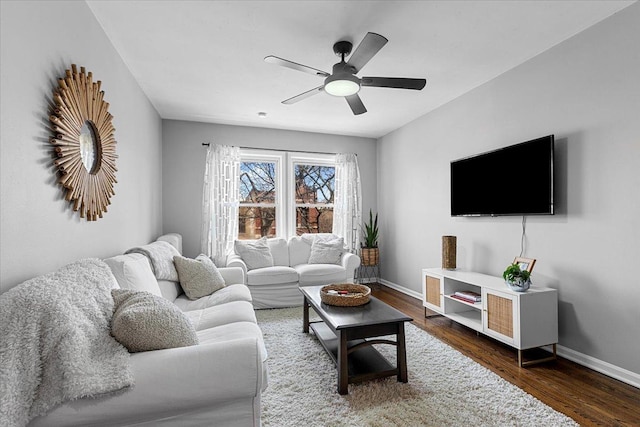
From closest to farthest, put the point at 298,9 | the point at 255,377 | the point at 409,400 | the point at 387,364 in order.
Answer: the point at 255,377 < the point at 409,400 < the point at 298,9 < the point at 387,364

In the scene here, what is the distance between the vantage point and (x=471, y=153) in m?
3.50

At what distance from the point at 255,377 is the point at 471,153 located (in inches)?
129

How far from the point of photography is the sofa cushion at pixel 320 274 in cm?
413

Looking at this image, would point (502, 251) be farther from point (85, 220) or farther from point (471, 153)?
point (85, 220)

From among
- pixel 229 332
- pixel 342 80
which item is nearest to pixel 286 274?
pixel 229 332

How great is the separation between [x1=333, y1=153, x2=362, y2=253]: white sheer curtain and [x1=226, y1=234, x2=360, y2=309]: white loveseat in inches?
23.4

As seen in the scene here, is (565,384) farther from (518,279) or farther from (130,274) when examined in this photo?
(130,274)

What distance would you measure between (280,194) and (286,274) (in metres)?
1.55

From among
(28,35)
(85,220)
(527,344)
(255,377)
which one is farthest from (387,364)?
(28,35)

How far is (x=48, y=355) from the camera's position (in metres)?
1.05

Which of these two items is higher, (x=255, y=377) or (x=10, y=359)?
(x=10, y=359)

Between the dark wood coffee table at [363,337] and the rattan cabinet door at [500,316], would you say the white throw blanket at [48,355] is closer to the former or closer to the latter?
the dark wood coffee table at [363,337]

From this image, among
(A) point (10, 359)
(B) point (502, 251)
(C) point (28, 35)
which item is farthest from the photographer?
(B) point (502, 251)

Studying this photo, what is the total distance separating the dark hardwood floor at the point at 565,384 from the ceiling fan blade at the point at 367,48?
245 centimetres
